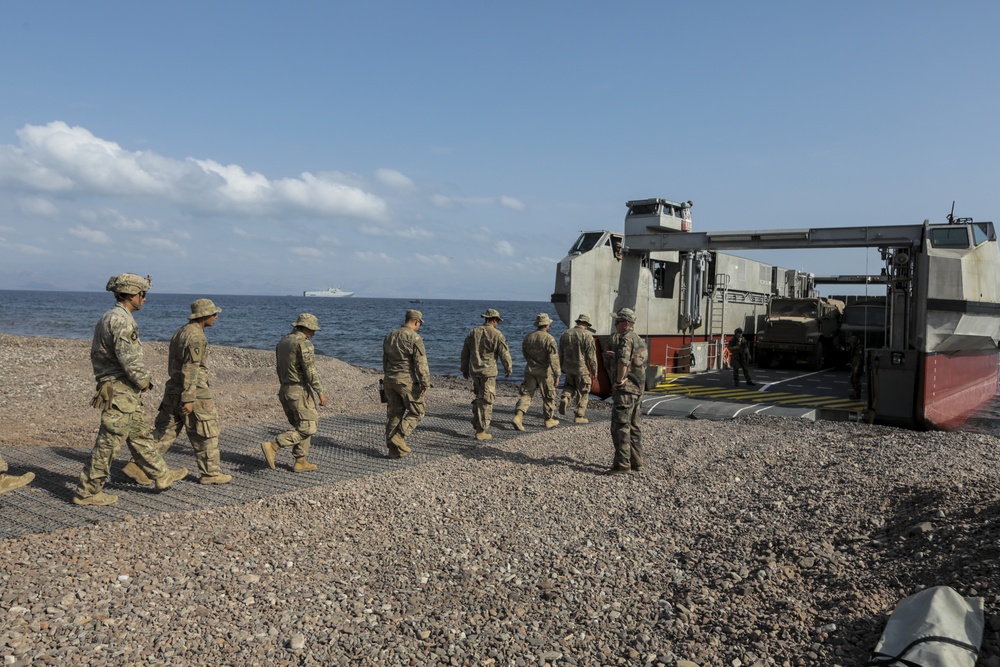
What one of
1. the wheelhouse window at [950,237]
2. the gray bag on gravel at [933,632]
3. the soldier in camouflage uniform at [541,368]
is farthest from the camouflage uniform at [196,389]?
the wheelhouse window at [950,237]

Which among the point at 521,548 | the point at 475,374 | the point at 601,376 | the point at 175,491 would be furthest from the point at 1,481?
the point at 601,376

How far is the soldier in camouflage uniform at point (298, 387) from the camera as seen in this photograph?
7.36m

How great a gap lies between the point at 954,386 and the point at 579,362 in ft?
24.0

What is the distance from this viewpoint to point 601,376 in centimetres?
1495

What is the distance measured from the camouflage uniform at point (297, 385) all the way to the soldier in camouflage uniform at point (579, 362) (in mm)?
4889

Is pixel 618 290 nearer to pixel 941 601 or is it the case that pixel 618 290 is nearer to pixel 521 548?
pixel 521 548

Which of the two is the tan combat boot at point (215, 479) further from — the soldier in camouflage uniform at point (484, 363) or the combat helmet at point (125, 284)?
the soldier in camouflage uniform at point (484, 363)

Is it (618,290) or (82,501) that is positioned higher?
(618,290)

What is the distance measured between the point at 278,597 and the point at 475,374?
5792mm

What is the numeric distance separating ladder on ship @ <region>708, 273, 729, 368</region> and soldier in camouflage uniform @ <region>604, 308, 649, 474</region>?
1096 centimetres

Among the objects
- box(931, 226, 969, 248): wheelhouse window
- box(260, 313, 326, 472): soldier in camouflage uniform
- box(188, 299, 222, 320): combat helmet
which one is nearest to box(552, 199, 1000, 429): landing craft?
box(931, 226, 969, 248): wheelhouse window

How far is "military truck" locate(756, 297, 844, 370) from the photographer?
64.1ft

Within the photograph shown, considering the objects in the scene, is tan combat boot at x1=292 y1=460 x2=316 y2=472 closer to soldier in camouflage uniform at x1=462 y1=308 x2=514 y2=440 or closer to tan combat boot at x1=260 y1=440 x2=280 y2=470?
tan combat boot at x1=260 y1=440 x2=280 y2=470

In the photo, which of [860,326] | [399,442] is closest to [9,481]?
[399,442]
